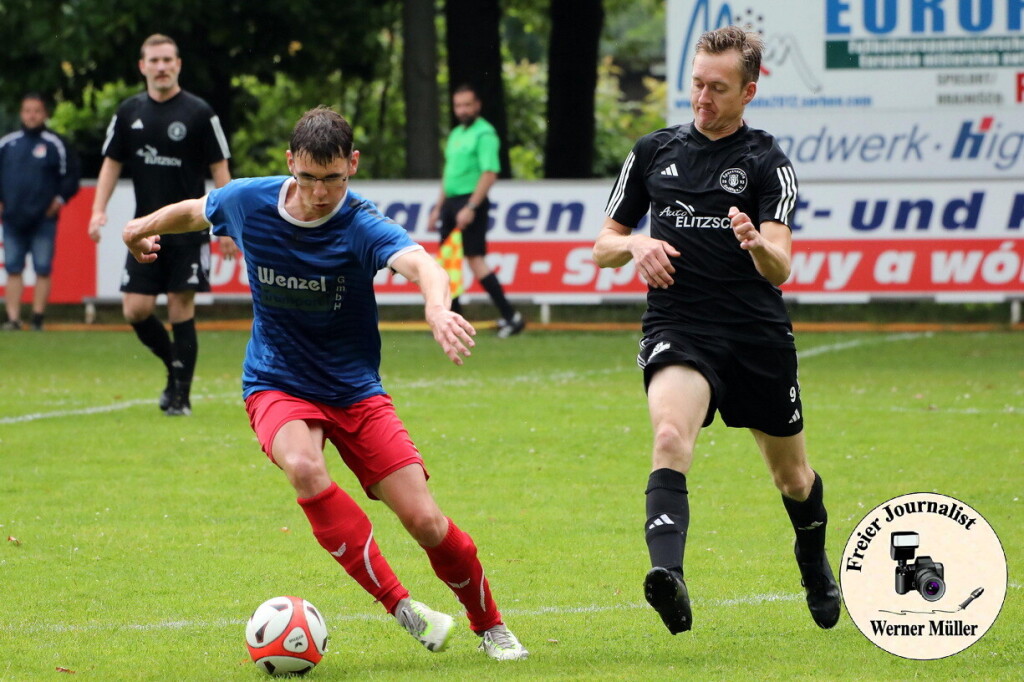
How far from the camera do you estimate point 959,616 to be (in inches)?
196

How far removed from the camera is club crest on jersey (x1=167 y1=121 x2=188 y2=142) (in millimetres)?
10953

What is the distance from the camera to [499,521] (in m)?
7.72

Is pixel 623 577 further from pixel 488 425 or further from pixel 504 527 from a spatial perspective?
pixel 488 425

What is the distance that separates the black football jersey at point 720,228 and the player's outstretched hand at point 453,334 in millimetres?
1103

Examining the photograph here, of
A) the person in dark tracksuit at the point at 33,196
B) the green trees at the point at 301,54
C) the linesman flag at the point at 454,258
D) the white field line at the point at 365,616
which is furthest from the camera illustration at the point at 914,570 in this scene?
the green trees at the point at 301,54

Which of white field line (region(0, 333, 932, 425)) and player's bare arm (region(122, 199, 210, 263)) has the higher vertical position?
player's bare arm (region(122, 199, 210, 263))

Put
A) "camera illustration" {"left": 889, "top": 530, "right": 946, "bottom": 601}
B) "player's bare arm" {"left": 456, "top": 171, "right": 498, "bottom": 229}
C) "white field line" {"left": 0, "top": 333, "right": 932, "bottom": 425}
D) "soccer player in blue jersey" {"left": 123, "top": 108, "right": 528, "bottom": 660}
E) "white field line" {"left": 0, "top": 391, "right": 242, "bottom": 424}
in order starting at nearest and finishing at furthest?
"camera illustration" {"left": 889, "top": 530, "right": 946, "bottom": 601}, "soccer player in blue jersey" {"left": 123, "top": 108, "right": 528, "bottom": 660}, "white field line" {"left": 0, "top": 391, "right": 242, "bottom": 424}, "white field line" {"left": 0, "top": 333, "right": 932, "bottom": 425}, "player's bare arm" {"left": 456, "top": 171, "right": 498, "bottom": 229}

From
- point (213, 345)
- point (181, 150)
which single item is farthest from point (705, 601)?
point (213, 345)

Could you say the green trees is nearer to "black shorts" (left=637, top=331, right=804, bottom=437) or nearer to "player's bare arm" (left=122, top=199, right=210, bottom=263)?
"player's bare arm" (left=122, top=199, right=210, bottom=263)

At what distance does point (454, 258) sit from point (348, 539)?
40.0ft

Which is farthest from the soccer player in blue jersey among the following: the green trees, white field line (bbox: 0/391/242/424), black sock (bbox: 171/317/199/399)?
the green trees

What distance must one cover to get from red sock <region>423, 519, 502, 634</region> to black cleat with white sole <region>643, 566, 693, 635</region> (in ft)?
2.55

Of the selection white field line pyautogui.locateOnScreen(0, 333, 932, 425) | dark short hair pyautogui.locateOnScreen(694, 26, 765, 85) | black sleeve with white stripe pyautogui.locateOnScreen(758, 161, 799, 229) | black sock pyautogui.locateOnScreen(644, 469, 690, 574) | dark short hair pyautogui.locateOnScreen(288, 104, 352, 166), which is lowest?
white field line pyautogui.locateOnScreen(0, 333, 932, 425)

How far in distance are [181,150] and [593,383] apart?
407cm
